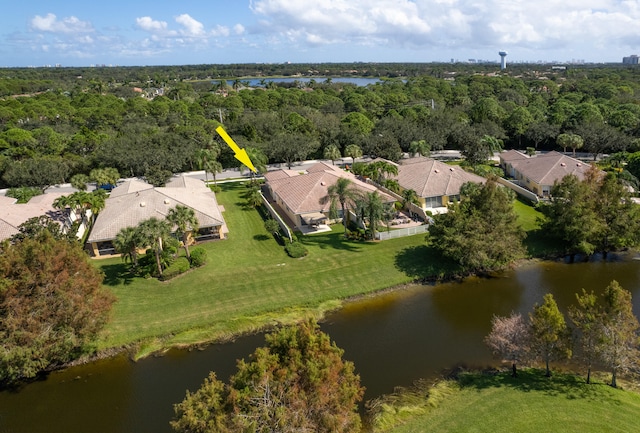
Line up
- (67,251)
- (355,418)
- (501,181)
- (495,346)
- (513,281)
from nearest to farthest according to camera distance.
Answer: (355,418), (495,346), (67,251), (513,281), (501,181)

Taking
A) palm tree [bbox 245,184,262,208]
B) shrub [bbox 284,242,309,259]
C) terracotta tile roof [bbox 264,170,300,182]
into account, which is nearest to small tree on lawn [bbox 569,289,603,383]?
shrub [bbox 284,242,309,259]

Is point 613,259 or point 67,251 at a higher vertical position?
point 67,251

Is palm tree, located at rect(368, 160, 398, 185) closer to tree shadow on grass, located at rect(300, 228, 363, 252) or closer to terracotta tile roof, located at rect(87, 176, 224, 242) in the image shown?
tree shadow on grass, located at rect(300, 228, 363, 252)

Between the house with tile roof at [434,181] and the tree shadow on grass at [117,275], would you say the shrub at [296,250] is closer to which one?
the tree shadow on grass at [117,275]

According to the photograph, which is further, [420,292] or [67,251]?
[420,292]

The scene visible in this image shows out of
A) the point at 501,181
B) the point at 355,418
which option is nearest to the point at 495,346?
the point at 355,418

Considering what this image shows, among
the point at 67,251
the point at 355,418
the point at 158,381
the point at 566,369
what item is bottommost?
the point at 158,381

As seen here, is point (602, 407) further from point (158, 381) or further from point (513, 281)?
point (158, 381)
